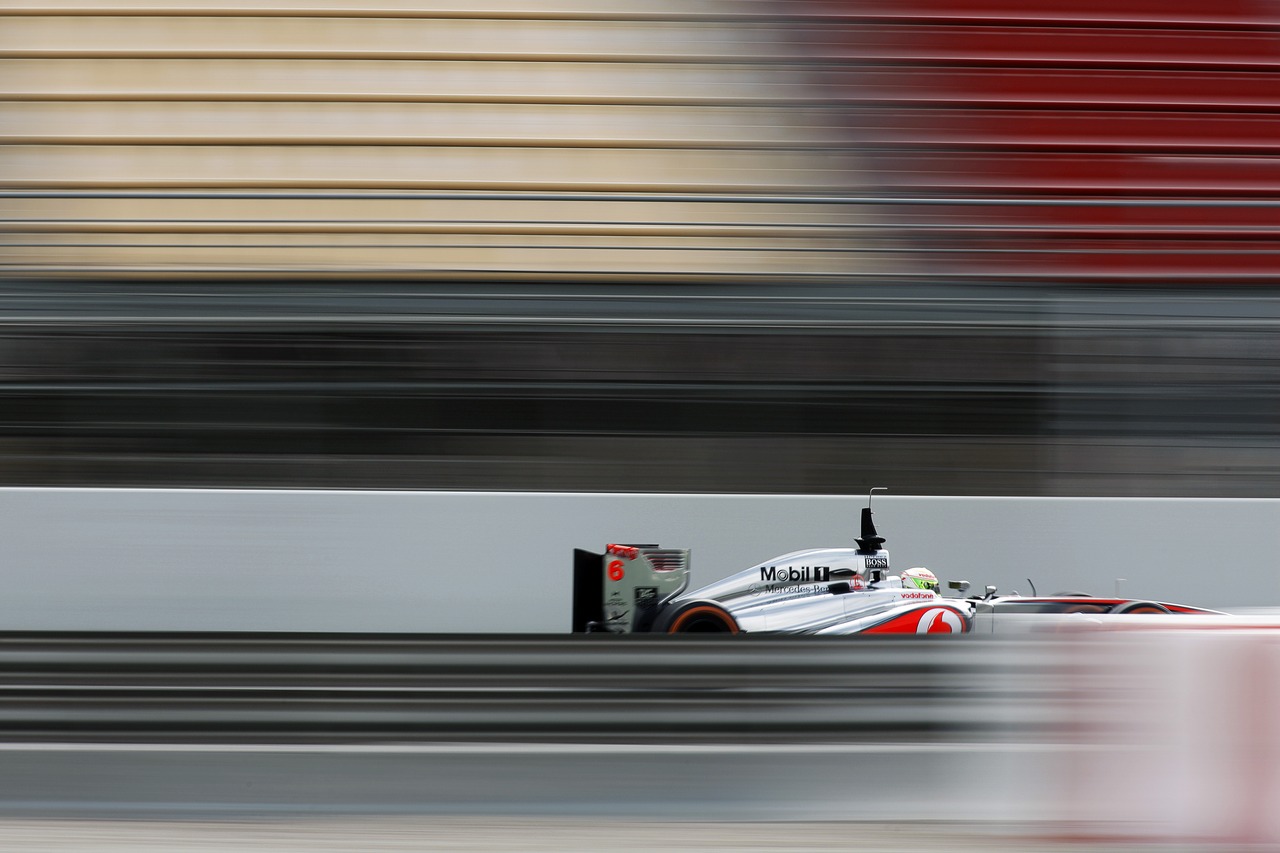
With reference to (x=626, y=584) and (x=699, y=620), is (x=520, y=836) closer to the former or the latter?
(x=626, y=584)

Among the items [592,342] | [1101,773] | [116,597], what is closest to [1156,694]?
[1101,773]

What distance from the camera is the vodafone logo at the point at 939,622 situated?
255 inches

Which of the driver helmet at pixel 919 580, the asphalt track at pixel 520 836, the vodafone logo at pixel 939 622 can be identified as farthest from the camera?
the driver helmet at pixel 919 580

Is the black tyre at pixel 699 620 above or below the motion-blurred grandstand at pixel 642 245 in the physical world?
below

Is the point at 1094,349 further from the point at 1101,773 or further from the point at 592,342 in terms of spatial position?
the point at 1101,773

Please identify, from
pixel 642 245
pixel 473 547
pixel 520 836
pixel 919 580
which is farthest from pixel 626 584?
pixel 520 836

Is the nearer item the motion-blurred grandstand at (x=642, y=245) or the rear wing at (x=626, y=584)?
the rear wing at (x=626, y=584)

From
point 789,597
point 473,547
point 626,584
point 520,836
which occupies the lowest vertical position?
point 520,836

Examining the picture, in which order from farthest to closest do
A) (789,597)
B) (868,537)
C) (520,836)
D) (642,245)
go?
(642,245)
(789,597)
(868,537)
(520,836)

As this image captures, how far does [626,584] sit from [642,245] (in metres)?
2.44

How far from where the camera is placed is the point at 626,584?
654cm

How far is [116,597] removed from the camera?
20.8 ft

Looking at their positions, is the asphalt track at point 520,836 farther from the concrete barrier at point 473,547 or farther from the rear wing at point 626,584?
the rear wing at point 626,584

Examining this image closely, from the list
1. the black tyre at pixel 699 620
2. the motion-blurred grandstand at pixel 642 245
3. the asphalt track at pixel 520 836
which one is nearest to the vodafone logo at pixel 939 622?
the motion-blurred grandstand at pixel 642 245
